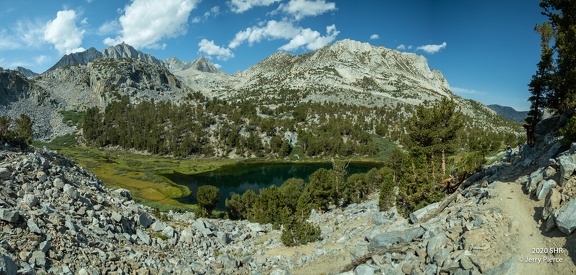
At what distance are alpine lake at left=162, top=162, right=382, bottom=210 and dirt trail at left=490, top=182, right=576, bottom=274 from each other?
82843mm

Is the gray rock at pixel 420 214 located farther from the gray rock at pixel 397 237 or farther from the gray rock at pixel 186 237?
the gray rock at pixel 186 237

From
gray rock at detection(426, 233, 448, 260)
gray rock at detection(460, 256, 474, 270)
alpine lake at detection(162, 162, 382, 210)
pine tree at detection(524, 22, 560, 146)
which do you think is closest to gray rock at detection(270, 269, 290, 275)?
Result: gray rock at detection(426, 233, 448, 260)

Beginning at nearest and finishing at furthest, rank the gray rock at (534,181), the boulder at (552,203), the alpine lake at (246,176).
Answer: the boulder at (552,203), the gray rock at (534,181), the alpine lake at (246,176)

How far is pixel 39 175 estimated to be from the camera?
33.3m

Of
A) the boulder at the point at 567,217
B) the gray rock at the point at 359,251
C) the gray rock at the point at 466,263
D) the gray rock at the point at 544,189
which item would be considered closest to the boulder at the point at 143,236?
the gray rock at the point at 359,251

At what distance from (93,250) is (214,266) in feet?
37.2

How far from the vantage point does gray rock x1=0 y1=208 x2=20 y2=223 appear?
22.1 meters

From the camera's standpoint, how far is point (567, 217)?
15906mm

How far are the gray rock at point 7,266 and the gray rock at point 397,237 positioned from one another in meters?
23.7

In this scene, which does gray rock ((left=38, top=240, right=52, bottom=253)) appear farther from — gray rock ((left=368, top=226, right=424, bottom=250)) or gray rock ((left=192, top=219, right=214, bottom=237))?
gray rock ((left=368, top=226, right=424, bottom=250))

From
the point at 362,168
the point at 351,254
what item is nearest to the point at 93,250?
the point at 351,254

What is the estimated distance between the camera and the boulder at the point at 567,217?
1559 cm

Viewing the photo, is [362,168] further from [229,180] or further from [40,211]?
[40,211]

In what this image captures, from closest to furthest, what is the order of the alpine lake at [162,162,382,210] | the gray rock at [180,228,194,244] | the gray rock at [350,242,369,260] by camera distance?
the gray rock at [350,242,369,260] < the gray rock at [180,228,194,244] < the alpine lake at [162,162,382,210]
